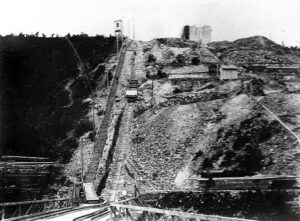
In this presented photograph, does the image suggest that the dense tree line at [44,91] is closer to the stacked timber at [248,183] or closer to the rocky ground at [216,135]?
the rocky ground at [216,135]

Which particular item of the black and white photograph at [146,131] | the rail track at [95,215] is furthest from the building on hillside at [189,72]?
the rail track at [95,215]

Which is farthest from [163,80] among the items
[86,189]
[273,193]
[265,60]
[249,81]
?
[273,193]

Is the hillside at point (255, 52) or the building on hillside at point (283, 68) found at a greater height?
the hillside at point (255, 52)

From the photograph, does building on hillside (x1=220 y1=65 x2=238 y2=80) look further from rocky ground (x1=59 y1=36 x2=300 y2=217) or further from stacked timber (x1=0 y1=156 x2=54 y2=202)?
stacked timber (x1=0 y1=156 x2=54 y2=202)

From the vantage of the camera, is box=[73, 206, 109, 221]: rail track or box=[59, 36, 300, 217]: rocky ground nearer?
box=[73, 206, 109, 221]: rail track

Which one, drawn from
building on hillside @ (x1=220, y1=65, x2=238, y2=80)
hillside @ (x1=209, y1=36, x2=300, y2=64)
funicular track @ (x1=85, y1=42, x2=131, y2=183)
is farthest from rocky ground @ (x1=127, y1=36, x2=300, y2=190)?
hillside @ (x1=209, y1=36, x2=300, y2=64)

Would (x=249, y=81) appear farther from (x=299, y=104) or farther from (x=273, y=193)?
(x=273, y=193)

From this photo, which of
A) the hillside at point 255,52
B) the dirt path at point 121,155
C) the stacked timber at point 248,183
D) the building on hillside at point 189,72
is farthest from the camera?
the hillside at point 255,52

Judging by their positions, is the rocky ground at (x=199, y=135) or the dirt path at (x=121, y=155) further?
the dirt path at (x=121, y=155)
